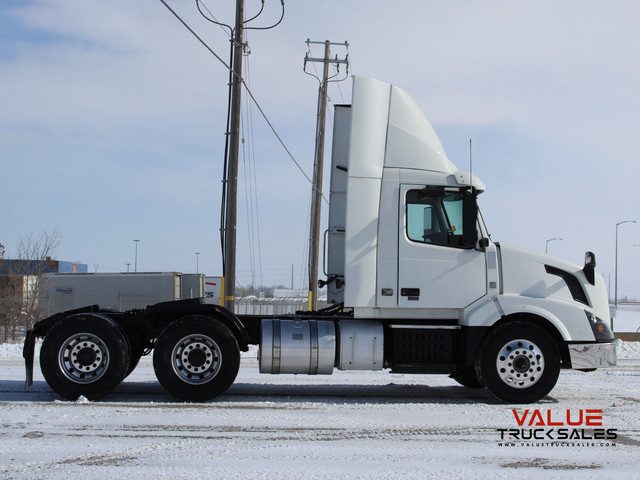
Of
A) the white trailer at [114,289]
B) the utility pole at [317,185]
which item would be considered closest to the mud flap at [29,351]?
the utility pole at [317,185]

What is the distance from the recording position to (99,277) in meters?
41.3

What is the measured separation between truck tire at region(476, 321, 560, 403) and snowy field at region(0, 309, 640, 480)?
230mm

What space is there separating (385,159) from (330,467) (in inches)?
187

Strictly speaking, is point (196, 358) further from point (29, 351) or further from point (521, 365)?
point (521, 365)

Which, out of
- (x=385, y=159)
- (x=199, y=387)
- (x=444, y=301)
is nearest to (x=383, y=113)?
(x=385, y=159)

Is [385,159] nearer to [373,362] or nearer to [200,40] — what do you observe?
[373,362]

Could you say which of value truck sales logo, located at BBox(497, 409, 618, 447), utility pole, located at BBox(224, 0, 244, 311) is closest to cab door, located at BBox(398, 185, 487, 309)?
value truck sales logo, located at BBox(497, 409, 618, 447)

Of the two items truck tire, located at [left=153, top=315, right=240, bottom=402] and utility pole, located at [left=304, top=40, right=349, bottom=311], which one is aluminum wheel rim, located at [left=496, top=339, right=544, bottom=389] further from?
utility pole, located at [left=304, top=40, right=349, bottom=311]

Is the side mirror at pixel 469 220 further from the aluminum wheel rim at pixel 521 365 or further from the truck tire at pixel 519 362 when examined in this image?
the aluminum wheel rim at pixel 521 365

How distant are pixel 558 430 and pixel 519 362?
1610mm

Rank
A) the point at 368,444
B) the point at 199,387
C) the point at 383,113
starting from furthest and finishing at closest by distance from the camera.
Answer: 1. the point at 383,113
2. the point at 199,387
3. the point at 368,444

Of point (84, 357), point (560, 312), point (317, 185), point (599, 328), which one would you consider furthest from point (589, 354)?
point (317, 185)

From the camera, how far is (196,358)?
897cm

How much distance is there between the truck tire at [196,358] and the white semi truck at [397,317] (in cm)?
1
